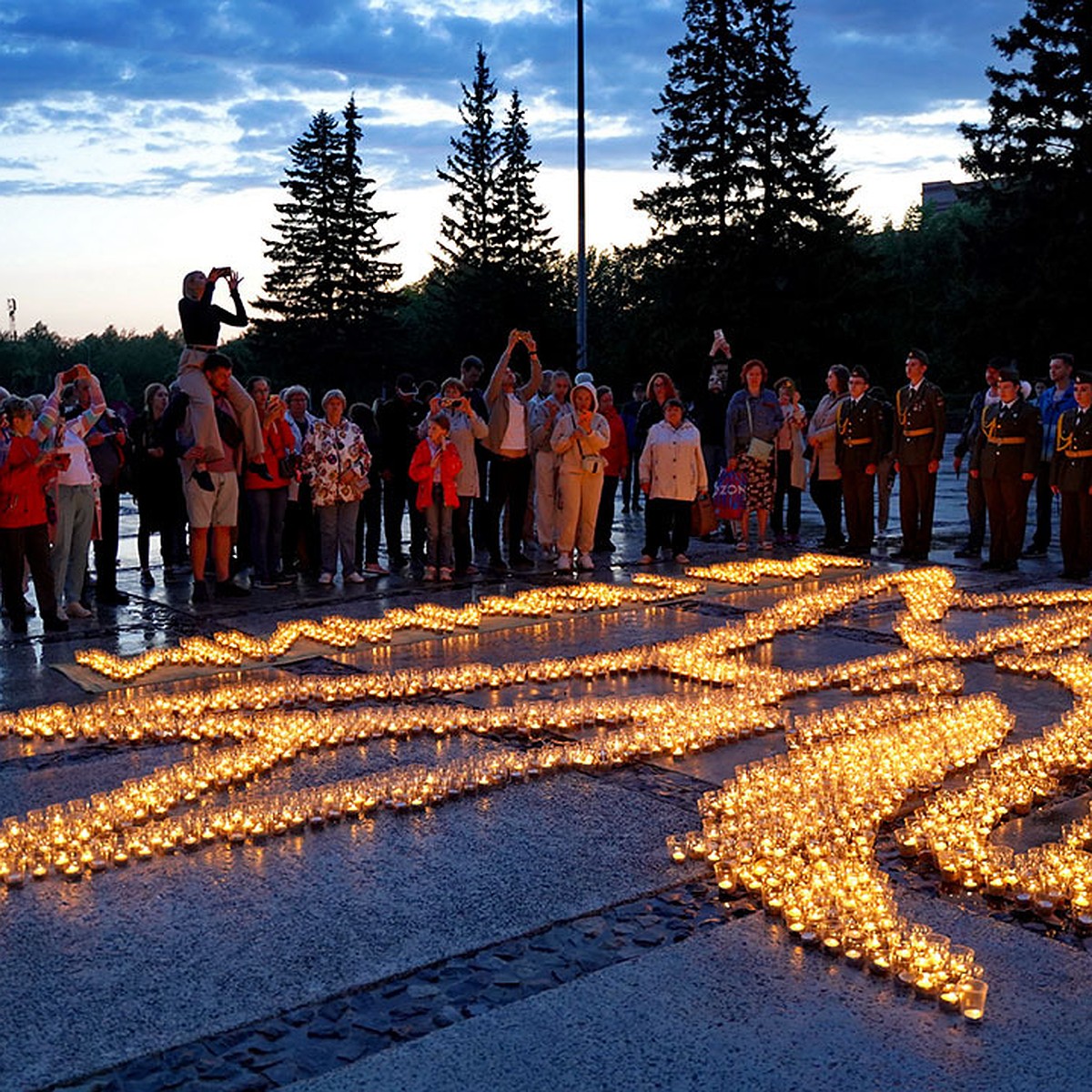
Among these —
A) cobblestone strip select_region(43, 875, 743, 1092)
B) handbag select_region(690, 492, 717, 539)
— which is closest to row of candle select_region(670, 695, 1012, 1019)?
cobblestone strip select_region(43, 875, 743, 1092)

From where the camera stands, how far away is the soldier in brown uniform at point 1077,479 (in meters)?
12.3

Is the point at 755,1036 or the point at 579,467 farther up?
the point at 579,467

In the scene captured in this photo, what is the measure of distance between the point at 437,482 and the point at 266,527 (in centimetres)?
167

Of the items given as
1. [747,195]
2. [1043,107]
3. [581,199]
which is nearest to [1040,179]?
[1043,107]

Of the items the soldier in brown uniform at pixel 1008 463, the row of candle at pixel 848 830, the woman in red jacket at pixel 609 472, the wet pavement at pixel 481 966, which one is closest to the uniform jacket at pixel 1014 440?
the soldier in brown uniform at pixel 1008 463

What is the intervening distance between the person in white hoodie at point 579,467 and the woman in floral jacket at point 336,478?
6.54 feet

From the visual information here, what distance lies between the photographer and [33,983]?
14.0ft

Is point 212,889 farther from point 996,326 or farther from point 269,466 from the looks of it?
point 996,326

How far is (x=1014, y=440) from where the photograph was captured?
13.0 meters

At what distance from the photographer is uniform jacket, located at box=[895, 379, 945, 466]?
1348cm

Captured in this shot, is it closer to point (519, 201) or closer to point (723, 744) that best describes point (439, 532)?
point (723, 744)

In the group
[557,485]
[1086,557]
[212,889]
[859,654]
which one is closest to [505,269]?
[557,485]

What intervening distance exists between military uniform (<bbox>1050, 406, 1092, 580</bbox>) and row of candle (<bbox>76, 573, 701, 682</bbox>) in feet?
12.2

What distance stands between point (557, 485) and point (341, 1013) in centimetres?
967
